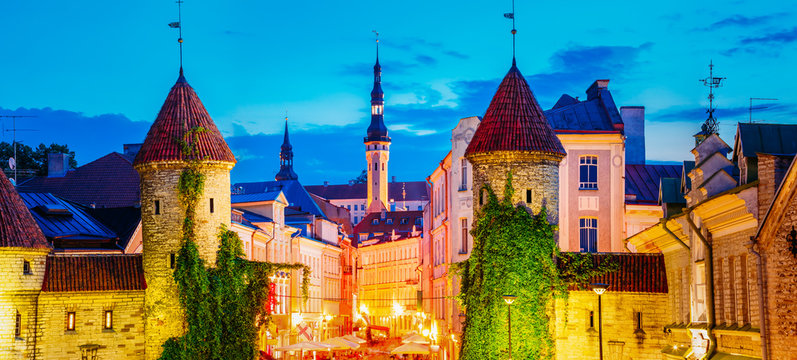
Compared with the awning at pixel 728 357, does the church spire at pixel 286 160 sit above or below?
above

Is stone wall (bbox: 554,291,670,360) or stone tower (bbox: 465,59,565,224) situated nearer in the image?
stone wall (bbox: 554,291,670,360)

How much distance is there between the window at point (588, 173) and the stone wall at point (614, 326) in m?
10.7

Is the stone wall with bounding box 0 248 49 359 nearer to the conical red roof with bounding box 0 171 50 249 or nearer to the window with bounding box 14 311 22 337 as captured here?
the window with bounding box 14 311 22 337

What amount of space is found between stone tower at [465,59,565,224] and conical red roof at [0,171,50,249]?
53.1ft

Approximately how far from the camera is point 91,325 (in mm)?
41281

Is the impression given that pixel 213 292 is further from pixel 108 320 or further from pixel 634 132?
pixel 634 132

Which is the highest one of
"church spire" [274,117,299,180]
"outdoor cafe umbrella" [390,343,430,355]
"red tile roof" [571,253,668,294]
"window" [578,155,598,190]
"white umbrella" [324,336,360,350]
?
"church spire" [274,117,299,180]

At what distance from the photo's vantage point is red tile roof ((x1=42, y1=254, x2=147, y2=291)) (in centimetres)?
4106

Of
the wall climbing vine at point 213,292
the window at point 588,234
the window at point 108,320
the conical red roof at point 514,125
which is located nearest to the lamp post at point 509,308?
the conical red roof at point 514,125

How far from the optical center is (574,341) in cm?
3834

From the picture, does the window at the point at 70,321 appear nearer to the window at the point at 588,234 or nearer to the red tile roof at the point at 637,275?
the red tile roof at the point at 637,275

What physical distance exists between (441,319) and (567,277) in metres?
23.2

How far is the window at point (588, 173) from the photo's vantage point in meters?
48.5

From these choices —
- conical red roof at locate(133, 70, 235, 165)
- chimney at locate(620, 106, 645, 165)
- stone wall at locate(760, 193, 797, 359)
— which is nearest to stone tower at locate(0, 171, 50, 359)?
conical red roof at locate(133, 70, 235, 165)
